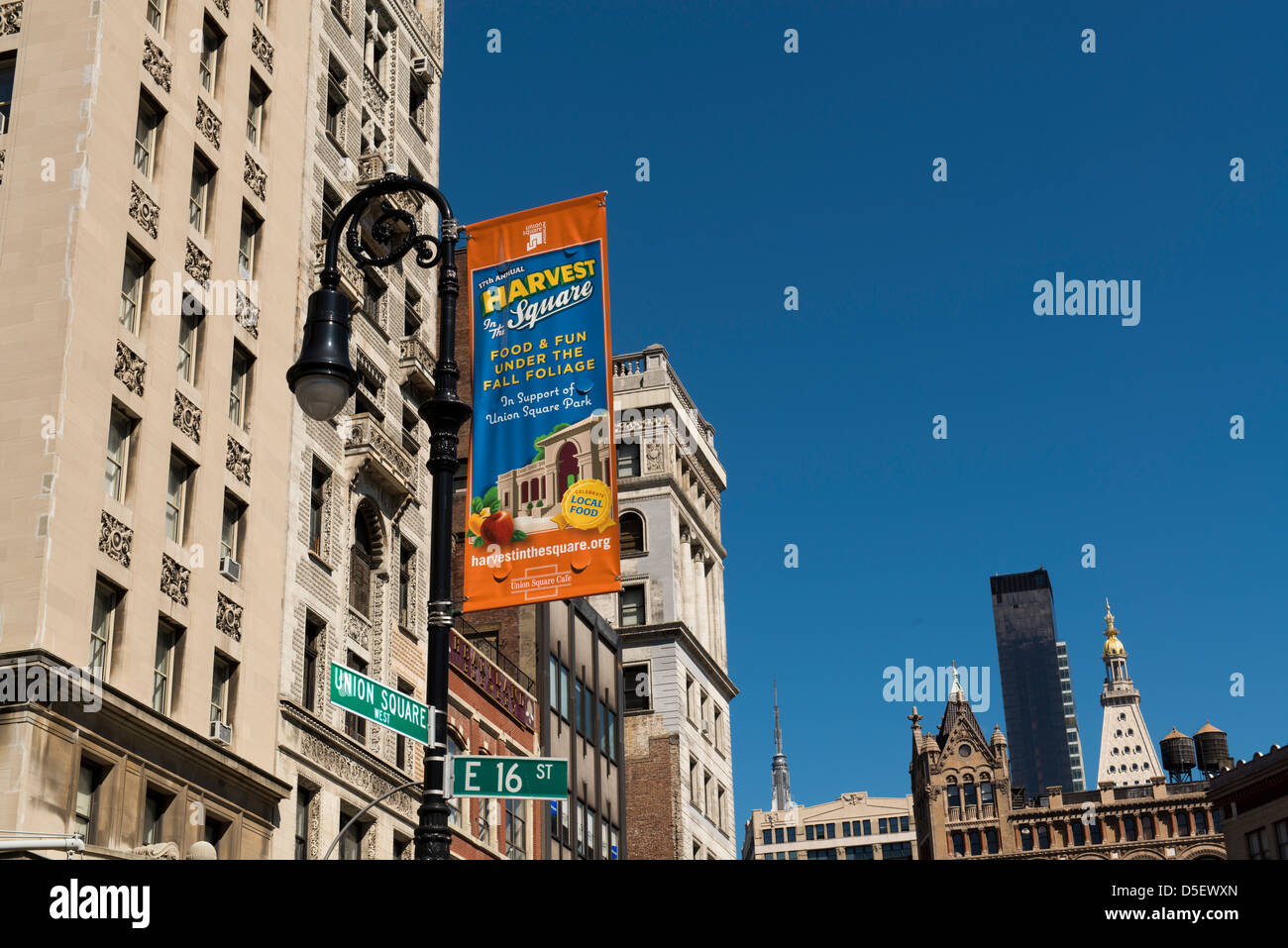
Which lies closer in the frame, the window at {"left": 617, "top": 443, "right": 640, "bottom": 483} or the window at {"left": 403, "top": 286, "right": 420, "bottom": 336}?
the window at {"left": 403, "top": 286, "right": 420, "bottom": 336}

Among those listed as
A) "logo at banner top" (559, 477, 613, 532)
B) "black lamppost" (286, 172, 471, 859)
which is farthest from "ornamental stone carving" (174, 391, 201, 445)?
"black lamppost" (286, 172, 471, 859)

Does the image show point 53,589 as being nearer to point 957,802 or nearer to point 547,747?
point 547,747

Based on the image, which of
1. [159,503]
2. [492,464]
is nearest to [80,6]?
[159,503]

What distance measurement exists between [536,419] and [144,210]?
17.1 meters

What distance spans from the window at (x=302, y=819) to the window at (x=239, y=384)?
9012 millimetres

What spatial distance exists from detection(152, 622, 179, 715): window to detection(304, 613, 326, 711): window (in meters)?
5.69

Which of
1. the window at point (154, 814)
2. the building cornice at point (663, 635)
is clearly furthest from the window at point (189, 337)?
the building cornice at point (663, 635)

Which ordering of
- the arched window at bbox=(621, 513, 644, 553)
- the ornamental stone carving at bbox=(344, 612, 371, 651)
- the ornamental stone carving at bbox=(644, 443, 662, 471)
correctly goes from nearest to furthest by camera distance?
the ornamental stone carving at bbox=(344, 612, 371, 651), the arched window at bbox=(621, 513, 644, 553), the ornamental stone carving at bbox=(644, 443, 662, 471)

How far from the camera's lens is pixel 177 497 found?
33719 millimetres

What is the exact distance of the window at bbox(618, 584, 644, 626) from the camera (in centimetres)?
8488

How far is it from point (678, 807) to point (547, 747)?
23395 millimetres

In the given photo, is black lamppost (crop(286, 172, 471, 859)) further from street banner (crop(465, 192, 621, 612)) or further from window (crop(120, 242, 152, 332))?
window (crop(120, 242, 152, 332))

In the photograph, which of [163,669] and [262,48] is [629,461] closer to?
[262,48]

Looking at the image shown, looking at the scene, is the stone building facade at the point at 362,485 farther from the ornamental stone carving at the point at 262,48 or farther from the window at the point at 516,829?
the window at the point at 516,829
